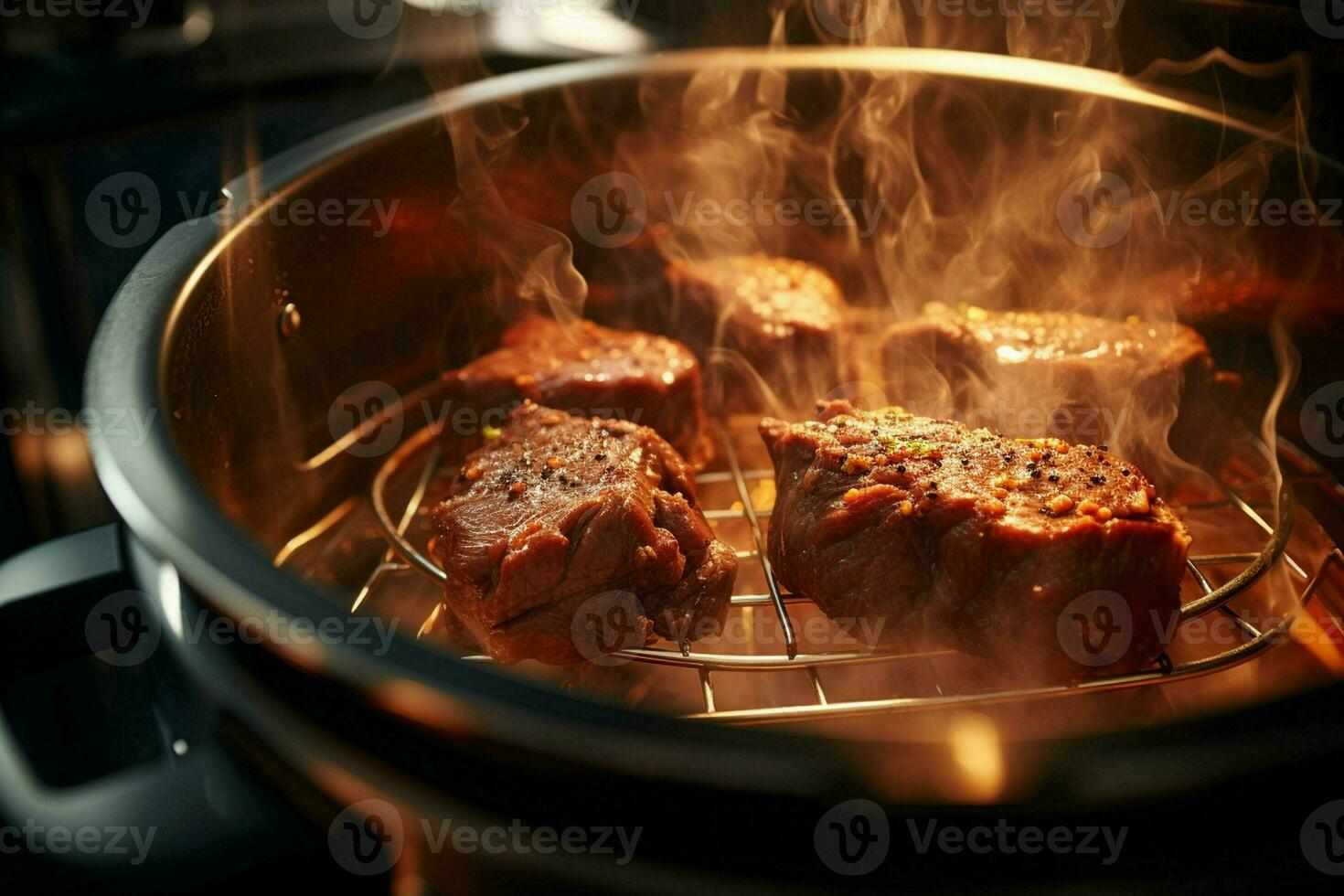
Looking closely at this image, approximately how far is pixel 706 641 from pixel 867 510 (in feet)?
1.98

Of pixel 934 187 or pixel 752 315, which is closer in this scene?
pixel 752 315

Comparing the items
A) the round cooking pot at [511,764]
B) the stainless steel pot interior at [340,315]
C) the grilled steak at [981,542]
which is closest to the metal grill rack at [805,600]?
the grilled steak at [981,542]

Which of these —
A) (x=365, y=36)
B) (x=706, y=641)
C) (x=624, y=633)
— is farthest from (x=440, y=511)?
(x=365, y=36)

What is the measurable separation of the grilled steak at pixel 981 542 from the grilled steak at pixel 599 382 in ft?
2.04

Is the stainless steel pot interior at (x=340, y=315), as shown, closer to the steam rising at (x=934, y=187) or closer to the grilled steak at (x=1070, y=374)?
the steam rising at (x=934, y=187)

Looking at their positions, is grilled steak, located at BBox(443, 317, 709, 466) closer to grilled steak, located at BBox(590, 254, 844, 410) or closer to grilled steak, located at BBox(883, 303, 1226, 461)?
grilled steak, located at BBox(590, 254, 844, 410)

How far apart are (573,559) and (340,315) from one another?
1338 millimetres

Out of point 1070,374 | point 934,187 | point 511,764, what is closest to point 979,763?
point 511,764

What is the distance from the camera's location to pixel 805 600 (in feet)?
8.38

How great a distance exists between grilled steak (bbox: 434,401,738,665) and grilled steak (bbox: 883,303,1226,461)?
3.44ft

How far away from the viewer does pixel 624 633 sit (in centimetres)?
239

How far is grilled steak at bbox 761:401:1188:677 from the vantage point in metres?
2.16

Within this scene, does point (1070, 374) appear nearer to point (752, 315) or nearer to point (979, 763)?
point (752, 315)

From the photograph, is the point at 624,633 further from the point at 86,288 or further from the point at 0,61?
the point at 0,61
